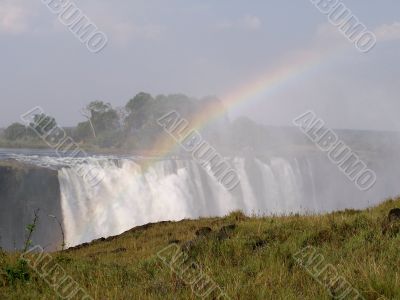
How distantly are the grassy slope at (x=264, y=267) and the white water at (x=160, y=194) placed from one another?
15.8 meters

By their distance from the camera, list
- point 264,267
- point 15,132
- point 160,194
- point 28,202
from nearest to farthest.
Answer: point 264,267 < point 28,202 < point 160,194 < point 15,132

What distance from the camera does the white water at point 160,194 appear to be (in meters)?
30.7

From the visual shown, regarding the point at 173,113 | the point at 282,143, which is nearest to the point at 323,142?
the point at 282,143

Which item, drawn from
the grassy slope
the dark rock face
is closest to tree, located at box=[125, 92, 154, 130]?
the dark rock face

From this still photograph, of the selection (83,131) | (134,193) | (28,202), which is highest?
(83,131)

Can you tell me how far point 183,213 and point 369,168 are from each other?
4152 cm

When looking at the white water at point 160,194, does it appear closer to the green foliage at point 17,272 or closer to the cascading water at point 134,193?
the cascading water at point 134,193

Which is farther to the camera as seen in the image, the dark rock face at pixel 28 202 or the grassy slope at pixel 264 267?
the dark rock face at pixel 28 202

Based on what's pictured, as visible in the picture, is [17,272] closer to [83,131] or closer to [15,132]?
[15,132]

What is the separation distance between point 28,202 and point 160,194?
9559 millimetres

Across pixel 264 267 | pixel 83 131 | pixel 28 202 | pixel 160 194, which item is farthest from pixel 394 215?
pixel 83 131

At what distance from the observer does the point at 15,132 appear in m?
82.4

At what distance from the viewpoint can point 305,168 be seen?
56.7 meters

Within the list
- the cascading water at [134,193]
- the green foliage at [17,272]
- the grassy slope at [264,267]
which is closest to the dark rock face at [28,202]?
the cascading water at [134,193]
